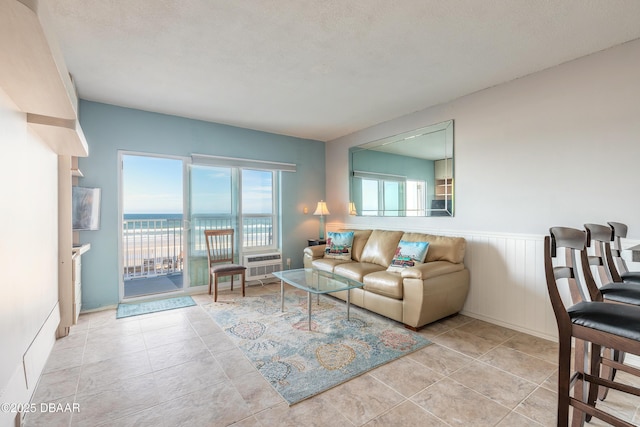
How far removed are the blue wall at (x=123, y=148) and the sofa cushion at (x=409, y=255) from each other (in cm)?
226

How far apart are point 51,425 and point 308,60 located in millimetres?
3046

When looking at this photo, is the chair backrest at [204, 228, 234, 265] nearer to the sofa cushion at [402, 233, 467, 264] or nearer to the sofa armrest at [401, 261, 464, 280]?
the sofa armrest at [401, 261, 464, 280]

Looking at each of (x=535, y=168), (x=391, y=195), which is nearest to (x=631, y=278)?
(x=535, y=168)

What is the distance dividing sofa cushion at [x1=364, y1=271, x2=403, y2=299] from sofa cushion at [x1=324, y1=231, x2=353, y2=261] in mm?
926

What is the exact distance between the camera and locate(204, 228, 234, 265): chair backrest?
13.8ft

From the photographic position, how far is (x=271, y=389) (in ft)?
6.31

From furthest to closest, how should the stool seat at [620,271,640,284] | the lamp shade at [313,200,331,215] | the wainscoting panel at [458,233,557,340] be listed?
the lamp shade at [313,200,331,215]
the wainscoting panel at [458,233,557,340]
the stool seat at [620,271,640,284]

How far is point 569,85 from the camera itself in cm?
257

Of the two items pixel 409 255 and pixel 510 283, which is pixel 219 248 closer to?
pixel 409 255

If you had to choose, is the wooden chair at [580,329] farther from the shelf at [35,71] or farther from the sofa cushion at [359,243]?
the sofa cushion at [359,243]

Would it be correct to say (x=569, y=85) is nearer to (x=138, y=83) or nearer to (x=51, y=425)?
(x=138, y=83)

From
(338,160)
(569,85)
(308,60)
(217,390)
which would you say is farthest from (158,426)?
(338,160)

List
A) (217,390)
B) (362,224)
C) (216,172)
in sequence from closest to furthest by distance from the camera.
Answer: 1. (217,390)
2. (216,172)
3. (362,224)

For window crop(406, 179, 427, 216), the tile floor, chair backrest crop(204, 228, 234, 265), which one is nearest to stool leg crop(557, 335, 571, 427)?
the tile floor
